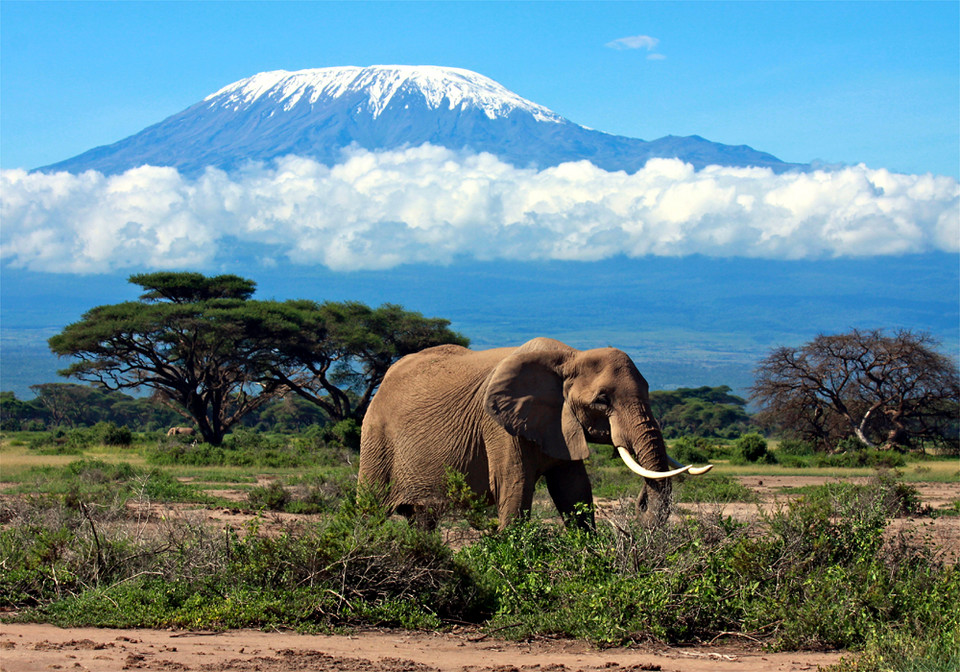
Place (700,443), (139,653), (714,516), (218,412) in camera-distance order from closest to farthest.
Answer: (139,653) → (714,516) → (700,443) → (218,412)

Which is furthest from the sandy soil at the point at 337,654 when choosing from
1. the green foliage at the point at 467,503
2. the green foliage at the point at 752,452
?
the green foliage at the point at 752,452

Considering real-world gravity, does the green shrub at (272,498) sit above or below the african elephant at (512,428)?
below

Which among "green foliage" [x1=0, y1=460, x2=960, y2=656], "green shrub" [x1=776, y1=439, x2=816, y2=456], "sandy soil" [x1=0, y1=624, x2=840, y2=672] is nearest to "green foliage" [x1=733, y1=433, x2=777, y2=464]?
"green shrub" [x1=776, y1=439, x2=816, y2=456]

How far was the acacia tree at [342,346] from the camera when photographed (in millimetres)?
39875

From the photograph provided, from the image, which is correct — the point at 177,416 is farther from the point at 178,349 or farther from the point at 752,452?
the point at 752,452

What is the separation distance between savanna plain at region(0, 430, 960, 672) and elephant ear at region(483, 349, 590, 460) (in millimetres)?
760

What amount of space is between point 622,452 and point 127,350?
32581 mm

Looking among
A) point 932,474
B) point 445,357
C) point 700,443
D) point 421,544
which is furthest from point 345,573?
point 700,443

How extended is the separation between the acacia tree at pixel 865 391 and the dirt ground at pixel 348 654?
31.0m

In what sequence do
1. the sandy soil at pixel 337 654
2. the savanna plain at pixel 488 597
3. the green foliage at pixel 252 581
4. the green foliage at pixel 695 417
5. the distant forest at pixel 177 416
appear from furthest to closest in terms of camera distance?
1. the green foliage at pixel 695 417
2. the distant forest at pixel 177 416
3. the green foliage at pixel 252 581
4. the savanna plain at pixel 488 597
5. the sandy soil at pixel 337 654

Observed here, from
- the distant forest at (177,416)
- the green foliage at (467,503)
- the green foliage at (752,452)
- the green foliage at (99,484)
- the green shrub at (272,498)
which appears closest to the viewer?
the green foliage at (467,503)

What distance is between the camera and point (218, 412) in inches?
1500

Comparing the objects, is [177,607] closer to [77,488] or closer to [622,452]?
[622,452]

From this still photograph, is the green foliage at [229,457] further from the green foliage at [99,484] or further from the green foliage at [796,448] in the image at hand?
the green foliage at [796,448]
